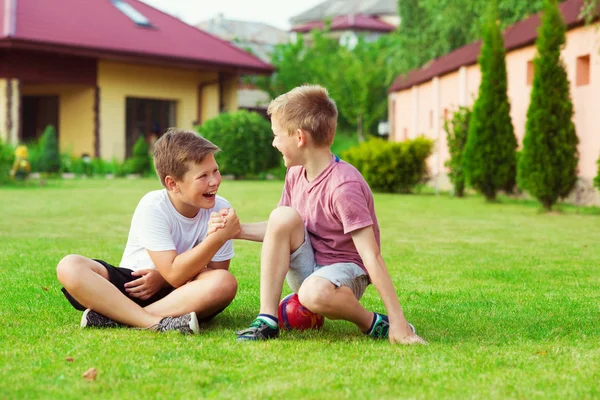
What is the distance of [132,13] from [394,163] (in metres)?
14.4

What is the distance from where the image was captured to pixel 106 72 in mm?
26969

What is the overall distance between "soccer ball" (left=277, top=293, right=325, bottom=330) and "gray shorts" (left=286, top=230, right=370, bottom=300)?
12cm

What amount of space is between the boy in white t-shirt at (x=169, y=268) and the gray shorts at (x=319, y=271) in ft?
1.07

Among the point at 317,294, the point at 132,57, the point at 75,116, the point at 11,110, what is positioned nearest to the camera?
the point at 317,294

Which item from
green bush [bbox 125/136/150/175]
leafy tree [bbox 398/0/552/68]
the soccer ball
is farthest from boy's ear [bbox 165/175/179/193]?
green bush [bbox 125/136/150/175]

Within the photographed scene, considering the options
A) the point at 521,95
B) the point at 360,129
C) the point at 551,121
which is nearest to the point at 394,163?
the point at 521,95

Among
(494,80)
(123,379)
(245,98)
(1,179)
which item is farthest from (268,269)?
(245,98)

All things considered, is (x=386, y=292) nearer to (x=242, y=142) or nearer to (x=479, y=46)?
(x=479, y=46)

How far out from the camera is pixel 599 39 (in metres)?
13.6

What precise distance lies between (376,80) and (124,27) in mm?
17386

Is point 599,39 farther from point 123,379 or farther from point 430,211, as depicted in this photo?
point 123,379

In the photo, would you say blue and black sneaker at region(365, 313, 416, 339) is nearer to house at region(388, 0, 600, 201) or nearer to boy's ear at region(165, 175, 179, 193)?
boy's ear at region(165, 175, 179, 193)

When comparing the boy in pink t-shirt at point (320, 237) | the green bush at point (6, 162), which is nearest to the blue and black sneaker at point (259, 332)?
the boy in pink t-shirt at point (320, 237)

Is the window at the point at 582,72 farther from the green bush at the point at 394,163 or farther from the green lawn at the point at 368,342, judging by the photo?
the green lawn at the point at 368,342
